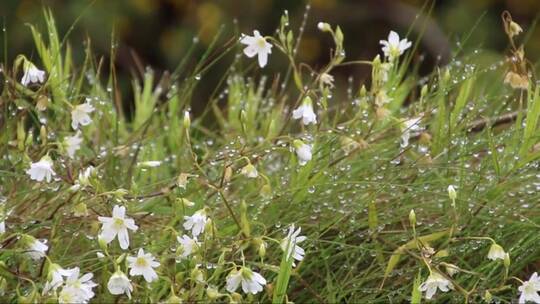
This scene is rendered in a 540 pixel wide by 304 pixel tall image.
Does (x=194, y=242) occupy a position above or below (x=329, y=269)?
above

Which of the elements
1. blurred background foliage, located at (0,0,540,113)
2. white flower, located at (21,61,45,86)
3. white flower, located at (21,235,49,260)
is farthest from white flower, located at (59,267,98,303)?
blurred background foliage, located at (0,0,540,113)

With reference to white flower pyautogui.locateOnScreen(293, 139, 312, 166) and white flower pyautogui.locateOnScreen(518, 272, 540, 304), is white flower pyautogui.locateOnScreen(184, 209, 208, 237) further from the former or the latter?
white flower pyautogui.locateOnScreen(518, 272, 540, 304)

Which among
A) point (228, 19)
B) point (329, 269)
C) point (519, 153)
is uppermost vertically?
point (519, 153)

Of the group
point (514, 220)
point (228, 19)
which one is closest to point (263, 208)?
point (514, 220)

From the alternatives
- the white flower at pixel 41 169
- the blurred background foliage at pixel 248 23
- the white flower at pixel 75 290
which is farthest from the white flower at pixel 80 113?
the blurred background foliage at pixel 248 23

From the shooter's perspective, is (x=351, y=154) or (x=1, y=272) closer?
(x=1, y=272)

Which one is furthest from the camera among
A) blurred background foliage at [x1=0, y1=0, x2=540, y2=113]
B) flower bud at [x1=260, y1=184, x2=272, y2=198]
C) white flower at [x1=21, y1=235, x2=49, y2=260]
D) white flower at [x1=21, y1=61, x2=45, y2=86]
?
blurred background foliage at [x1=0, y1=0, x2=540, y2=113]

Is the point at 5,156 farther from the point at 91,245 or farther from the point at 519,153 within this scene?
the point at 519,153
